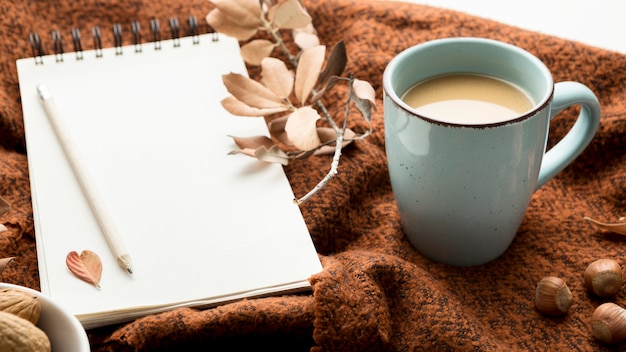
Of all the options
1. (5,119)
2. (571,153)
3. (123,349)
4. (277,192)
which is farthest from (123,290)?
(571,153)

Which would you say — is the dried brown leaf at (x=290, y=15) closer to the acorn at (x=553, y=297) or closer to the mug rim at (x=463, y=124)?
the mug rim at (x=463, y=124)

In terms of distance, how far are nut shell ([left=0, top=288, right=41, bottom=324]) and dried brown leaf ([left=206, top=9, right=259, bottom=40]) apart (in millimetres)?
415

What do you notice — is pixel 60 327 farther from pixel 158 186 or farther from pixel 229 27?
pixel 229 27

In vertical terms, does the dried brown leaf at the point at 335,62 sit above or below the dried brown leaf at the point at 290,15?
below

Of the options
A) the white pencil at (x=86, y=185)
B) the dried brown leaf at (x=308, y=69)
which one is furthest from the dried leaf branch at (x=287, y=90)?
the white pencil at (x=86, y=185)

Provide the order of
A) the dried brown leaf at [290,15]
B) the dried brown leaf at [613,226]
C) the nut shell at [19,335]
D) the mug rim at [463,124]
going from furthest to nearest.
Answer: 1. the dried brown leaf at [290,15]
2. the dried brown leaf at [613,226]
3. the mug rim at [463,124]
4. the nut shell at [19,335]

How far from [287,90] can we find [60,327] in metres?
0.36

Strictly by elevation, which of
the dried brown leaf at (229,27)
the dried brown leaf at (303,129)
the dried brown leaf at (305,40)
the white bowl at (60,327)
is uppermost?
the dried brown leaf at (229,27)

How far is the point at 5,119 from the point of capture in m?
0.81

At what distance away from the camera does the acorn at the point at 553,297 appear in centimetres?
66

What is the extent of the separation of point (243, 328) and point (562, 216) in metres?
0.33

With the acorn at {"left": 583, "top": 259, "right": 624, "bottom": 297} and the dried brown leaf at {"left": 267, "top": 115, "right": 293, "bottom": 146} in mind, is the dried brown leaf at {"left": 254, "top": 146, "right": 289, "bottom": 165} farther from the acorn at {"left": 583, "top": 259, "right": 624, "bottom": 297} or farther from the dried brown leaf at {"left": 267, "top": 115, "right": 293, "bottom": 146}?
the acorn at {"left": 583, "top": 259, "right": 624, "bottom": 297}

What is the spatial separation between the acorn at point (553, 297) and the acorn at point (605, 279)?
2cm

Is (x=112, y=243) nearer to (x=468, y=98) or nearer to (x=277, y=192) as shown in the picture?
(x=277, y=192)
